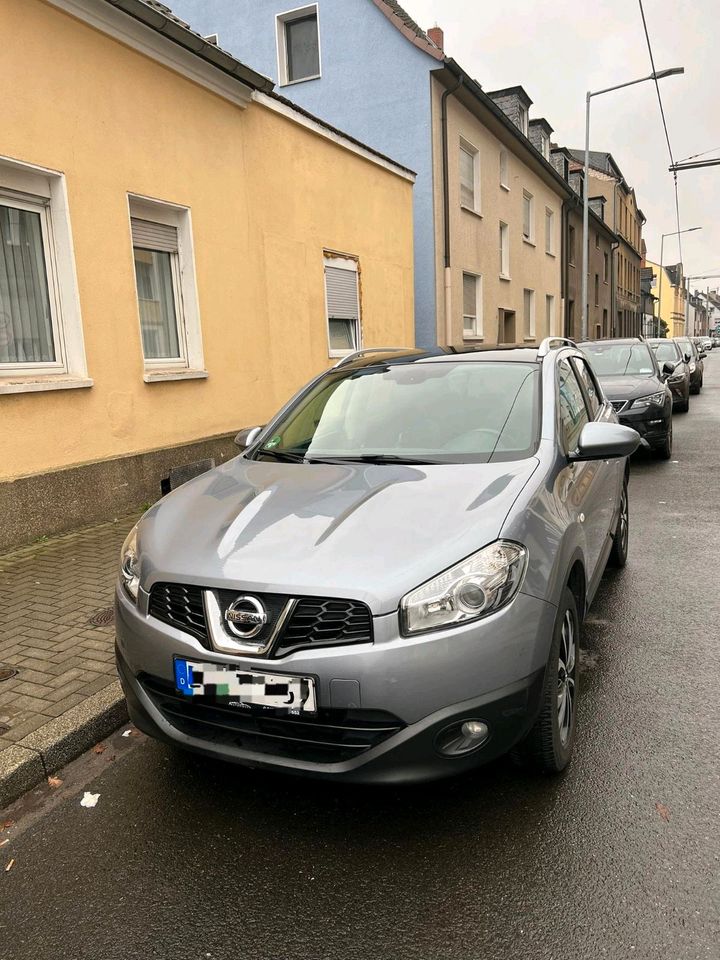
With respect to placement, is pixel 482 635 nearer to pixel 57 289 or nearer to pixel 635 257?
pixel 57 289

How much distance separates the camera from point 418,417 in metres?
3.70

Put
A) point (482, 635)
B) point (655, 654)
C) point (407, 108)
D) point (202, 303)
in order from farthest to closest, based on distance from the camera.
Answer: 1. point (407, 108)
2. point (202, 303)
3. point (655, 654)
4. point (482, 635)

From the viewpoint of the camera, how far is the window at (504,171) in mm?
20583

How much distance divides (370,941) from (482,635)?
0.92 meters

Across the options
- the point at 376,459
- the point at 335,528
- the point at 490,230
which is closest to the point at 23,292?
the point at 376,459

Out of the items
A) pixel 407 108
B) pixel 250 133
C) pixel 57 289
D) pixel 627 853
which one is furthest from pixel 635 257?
pixel 627 853

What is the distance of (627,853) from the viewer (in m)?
2.41

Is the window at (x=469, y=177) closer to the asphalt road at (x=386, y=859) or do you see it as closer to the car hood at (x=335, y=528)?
the car hood at (x=335, y=528)

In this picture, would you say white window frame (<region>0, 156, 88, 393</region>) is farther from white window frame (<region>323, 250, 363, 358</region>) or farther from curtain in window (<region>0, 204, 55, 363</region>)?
white window frame (<region>323, 250, 363, 358</region>)

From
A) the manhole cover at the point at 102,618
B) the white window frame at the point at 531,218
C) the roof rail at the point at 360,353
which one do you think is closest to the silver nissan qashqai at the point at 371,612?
the roof rail at the point at 360,353

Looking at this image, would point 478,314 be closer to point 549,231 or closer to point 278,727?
point 549,231

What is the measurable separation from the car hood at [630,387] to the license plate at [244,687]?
335 inches

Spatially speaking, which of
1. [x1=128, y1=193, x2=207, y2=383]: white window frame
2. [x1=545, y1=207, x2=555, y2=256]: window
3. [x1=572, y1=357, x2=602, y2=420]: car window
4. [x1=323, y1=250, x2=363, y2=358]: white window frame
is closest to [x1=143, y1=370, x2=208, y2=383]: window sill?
[x1=128, y1=193, x2=207, y2=383]: white window frame

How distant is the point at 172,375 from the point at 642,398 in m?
6.07
